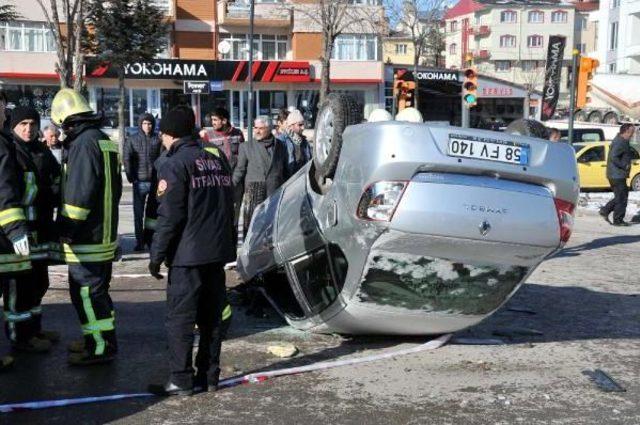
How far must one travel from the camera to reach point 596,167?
19.5 metres

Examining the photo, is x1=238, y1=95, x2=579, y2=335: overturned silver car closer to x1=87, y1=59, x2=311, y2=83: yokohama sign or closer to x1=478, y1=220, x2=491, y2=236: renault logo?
x1=478, y1=220, x2=491, y2=236: renault logo

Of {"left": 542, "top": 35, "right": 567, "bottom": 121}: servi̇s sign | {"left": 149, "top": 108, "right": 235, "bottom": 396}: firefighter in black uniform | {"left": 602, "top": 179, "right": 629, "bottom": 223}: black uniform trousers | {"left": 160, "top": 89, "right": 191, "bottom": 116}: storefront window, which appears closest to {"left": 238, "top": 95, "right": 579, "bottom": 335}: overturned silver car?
{"left": 149, "top": 108, "right": 235, "bottom": 396}: firefighter in black uniform

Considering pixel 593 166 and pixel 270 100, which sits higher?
pixel 270 100

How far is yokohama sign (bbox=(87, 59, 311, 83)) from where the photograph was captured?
38.5m

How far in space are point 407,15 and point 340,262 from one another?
38.5 meters

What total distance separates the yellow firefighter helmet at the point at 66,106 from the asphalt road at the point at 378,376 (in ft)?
5.54

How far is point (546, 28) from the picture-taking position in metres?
85.9

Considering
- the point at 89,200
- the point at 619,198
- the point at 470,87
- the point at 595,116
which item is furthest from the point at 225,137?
the point at 595,116

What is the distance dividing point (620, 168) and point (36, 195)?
36.3 ft

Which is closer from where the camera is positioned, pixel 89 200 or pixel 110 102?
pixel 89 200

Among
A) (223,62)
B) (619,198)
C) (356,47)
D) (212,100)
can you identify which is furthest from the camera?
(356,47)

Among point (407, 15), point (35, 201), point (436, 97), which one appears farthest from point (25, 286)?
point (436, 97)

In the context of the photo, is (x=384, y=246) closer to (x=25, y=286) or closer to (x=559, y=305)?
(x=25, y=286)

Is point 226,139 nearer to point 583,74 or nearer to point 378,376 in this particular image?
point 378,376
